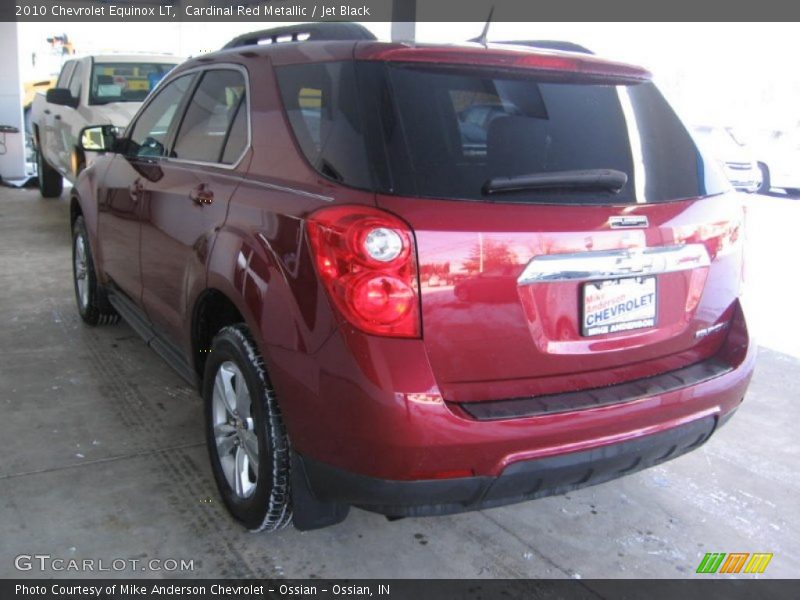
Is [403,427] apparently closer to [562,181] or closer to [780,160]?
[562,181]

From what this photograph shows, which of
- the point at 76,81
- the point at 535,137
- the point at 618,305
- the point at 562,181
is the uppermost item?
the point at 76,81

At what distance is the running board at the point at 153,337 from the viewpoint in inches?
131

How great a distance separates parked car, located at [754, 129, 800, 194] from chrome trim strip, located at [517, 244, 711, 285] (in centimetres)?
1340

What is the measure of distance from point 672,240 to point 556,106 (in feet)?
1.88

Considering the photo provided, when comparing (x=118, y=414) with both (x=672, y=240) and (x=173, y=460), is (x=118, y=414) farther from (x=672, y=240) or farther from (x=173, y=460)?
(x=672, y=240)

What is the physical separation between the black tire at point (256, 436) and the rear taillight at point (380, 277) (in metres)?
0.56

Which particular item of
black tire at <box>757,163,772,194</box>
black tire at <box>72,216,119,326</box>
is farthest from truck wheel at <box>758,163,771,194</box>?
black tire at <box>72,216,119,326</box>

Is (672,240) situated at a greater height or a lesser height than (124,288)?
greater

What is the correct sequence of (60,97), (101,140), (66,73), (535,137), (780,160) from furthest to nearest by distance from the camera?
(780,160) < (66,73) < (60,97) < (101,140) < (535,137)

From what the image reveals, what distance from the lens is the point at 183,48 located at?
19.0m

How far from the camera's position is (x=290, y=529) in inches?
113

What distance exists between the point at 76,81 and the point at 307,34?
266 inches

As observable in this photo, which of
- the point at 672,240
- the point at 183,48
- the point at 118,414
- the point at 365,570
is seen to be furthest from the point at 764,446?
the point at 183,48

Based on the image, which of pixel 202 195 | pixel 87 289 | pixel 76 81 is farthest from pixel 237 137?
pixel 76 81
